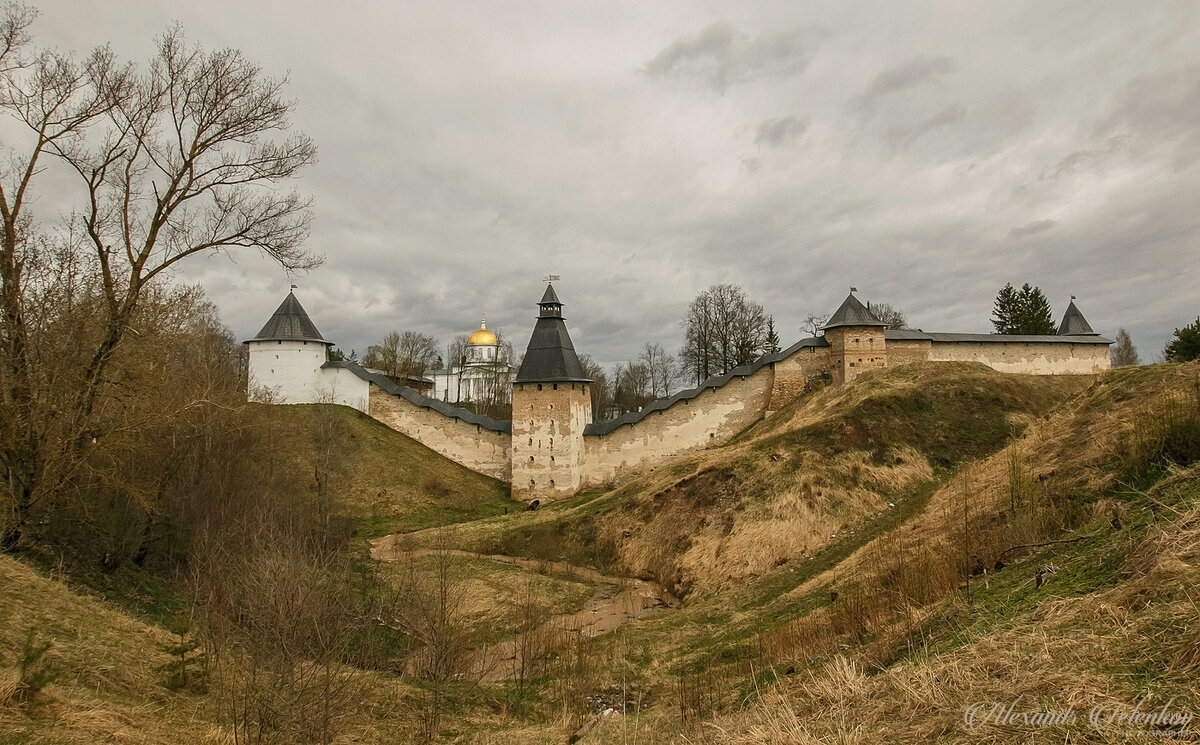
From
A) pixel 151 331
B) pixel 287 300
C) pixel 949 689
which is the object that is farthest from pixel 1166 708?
pixel 287 300

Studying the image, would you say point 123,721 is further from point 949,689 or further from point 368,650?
point 949,689

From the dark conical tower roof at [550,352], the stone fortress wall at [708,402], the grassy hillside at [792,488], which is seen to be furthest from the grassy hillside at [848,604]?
the dark conical tower roof at [550,352]

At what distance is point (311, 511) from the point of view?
1881 cm

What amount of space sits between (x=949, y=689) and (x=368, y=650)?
851 cm

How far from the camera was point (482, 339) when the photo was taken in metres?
58.4

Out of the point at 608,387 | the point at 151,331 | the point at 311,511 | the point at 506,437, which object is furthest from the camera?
the point at 608,387

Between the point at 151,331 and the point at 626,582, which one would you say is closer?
the point at 151,331

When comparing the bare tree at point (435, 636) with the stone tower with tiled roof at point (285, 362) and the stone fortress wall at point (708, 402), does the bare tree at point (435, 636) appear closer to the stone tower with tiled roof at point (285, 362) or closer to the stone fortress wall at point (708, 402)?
the stone fortress wall at point (708, 402)

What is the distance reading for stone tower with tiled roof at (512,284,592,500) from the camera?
27.1 metres

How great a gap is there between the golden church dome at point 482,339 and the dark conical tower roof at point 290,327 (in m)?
26.3

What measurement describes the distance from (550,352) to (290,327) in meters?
13.5

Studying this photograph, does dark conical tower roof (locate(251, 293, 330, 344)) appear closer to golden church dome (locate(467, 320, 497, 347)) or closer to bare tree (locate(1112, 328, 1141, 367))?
golden church dome (locate(467, 320, 497, 347))

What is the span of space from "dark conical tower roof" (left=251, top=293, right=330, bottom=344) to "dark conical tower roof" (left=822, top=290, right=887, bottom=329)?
959 inches

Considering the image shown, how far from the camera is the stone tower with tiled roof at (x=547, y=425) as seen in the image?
88.9ft
